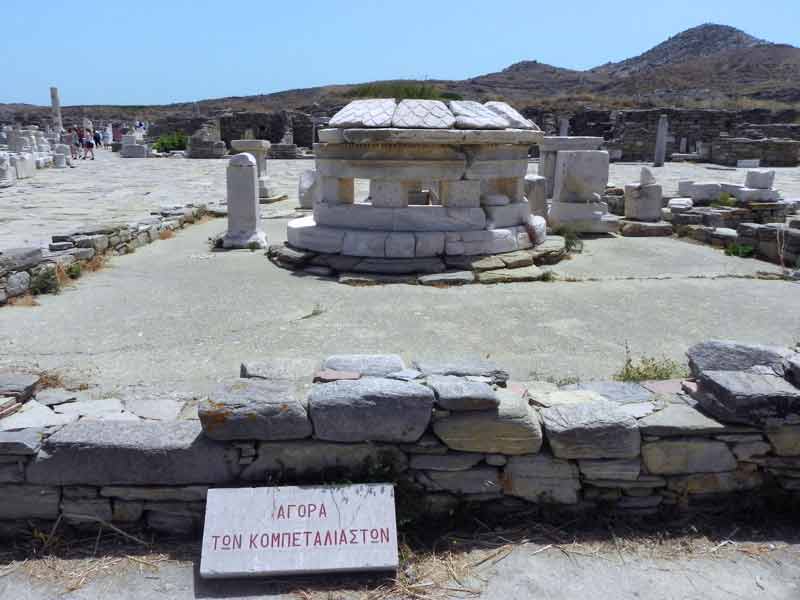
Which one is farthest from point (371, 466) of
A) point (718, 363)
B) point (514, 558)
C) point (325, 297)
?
point (325, 297)

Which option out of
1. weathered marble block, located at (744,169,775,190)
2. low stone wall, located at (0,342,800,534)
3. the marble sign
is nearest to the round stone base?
low stone wall, located at (0,342,800,534)

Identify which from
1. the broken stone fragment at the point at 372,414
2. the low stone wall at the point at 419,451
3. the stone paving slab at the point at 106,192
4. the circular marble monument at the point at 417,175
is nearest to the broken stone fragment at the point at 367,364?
the low stone wall at the point at 419,451

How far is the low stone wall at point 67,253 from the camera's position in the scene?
6.56m

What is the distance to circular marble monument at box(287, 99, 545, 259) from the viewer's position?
7.73 metres

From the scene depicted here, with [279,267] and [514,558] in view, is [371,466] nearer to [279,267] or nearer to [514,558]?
[514,558]

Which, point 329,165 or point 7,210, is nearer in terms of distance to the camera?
point 329,165

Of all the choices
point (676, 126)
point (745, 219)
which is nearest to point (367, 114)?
point (745, 219)

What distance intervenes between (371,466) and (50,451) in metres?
1.53

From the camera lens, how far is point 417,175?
7.87 m

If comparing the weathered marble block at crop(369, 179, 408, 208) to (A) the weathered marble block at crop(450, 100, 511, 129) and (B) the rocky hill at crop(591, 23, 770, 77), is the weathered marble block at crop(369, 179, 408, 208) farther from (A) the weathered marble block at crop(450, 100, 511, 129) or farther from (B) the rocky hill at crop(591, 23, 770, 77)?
(B) the rocky hill at crop(591, 23, 770, 77)

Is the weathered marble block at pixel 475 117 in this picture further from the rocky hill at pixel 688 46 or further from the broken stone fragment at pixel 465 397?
the rocky hill at pixel 688 46

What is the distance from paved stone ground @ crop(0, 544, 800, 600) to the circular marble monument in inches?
203

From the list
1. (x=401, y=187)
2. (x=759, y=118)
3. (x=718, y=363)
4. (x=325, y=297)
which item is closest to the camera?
(x=718, y=363)

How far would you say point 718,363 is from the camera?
3727 millimetres
